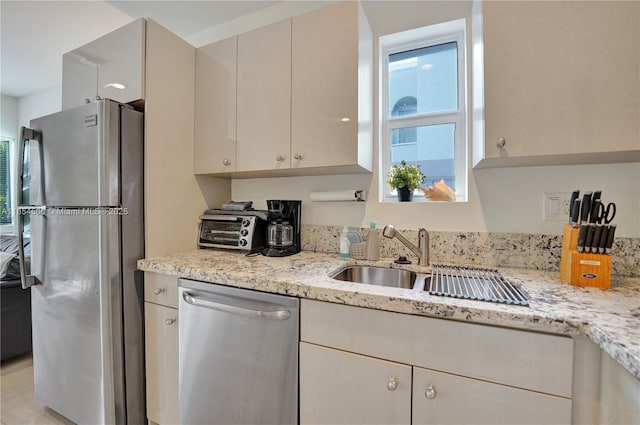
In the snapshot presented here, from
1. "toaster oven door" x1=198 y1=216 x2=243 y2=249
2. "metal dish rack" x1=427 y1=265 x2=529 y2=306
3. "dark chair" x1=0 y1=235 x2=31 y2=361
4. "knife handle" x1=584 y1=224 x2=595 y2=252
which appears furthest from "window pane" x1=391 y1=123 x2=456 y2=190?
"dark chair" x1=0 y1=235 x2=31 y2=361

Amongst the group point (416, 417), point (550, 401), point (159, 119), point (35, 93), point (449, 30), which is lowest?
point (416, 417)

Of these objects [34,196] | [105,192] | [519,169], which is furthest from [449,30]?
[34,196]

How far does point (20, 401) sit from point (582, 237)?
10.2ft

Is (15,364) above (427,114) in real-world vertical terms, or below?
below

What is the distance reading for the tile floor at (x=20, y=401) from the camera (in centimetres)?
159

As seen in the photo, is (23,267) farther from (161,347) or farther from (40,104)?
(40,104)

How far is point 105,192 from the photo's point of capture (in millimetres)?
1296

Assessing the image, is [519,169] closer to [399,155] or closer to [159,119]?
[399,155]

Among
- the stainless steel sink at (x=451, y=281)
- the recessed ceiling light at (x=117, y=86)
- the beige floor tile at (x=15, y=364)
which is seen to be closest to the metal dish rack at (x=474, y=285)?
the stainless steel sink at (x=451, y=281)

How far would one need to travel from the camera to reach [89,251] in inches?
52.6

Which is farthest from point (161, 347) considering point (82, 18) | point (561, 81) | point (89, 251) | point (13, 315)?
point (82, 18)

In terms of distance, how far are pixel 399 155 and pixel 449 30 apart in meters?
0.73

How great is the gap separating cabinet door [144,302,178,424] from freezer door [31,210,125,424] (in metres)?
0.12

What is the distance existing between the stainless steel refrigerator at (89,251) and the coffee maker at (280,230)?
657 millimetres
